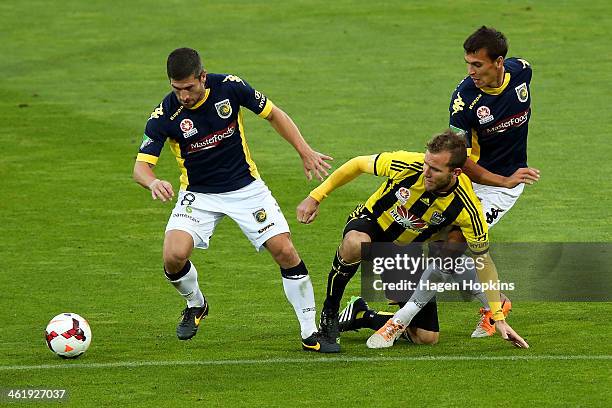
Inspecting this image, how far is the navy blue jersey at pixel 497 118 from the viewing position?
980 cm

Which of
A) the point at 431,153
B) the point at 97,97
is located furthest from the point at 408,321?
the point at 97,97

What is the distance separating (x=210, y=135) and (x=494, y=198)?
222cm

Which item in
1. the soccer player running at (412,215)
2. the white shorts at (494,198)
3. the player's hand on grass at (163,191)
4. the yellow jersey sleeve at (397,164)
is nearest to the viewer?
the player's hand on grass at (163,191)

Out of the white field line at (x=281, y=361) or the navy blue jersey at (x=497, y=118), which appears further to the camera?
the navy blue jersey at (x=497, y=118)

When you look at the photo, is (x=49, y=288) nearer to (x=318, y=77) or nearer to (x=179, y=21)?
(x=318, y=77)

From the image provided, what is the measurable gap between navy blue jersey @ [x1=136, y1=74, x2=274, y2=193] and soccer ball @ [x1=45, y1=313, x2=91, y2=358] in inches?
48.4

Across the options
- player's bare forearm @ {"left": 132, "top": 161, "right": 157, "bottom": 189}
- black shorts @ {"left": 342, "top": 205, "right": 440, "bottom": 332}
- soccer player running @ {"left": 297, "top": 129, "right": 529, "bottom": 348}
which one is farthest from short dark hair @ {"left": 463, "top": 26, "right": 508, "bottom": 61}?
player's bare forearm @ {"left": 132, "top": 161, "right": 157, "bottom": 189}

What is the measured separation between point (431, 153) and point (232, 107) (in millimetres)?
1526

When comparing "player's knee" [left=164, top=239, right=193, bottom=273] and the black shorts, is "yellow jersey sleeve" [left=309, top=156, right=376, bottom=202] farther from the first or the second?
"player's knee" [left=164, top=239, right=193, bottom=273]

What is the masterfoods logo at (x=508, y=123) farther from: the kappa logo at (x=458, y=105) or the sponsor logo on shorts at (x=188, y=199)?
the sponsor logo on shorts at (x=188, y=199)

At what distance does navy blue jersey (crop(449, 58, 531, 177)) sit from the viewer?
9805mm

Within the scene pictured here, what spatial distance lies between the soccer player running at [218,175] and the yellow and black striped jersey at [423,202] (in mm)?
483

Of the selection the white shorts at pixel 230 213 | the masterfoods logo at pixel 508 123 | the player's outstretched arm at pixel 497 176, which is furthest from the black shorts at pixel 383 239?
the masterfoods logo at pixel 508 123

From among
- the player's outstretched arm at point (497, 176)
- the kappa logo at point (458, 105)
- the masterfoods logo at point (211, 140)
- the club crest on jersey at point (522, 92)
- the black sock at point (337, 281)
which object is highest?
the club crest on jersey at point (522, 92)
